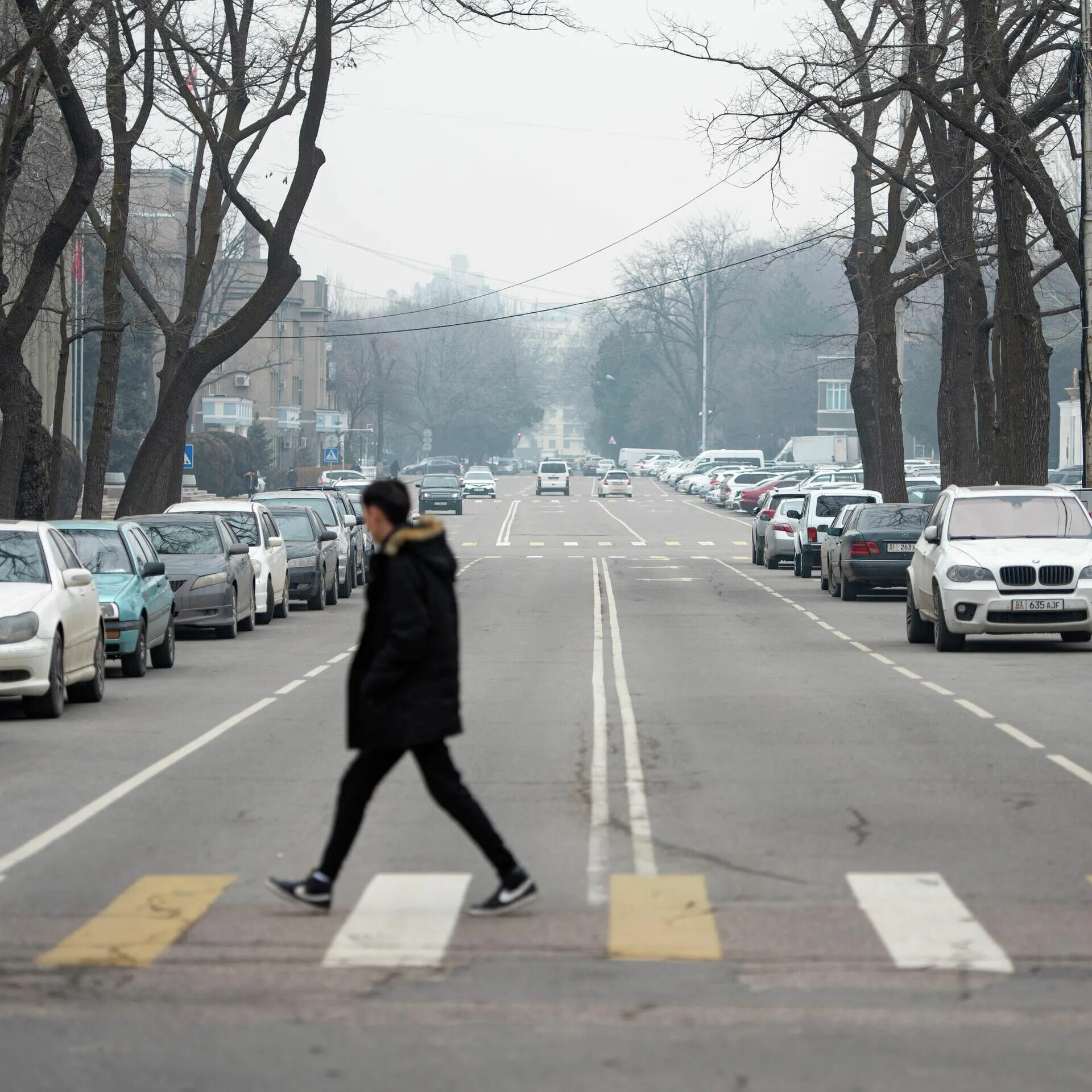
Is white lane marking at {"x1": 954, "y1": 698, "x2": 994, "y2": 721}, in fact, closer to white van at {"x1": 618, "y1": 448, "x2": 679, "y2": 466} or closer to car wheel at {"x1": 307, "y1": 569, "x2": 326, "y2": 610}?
car wheel at {"x1": 307, "y1": 569, "x2": 326, "y2": 610}

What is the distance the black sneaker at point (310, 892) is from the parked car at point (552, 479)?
9553cm

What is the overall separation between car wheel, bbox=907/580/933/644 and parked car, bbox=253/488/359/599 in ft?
42.6

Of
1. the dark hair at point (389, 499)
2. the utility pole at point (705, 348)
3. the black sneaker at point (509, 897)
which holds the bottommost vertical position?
the black sneaker at point (509, 897)

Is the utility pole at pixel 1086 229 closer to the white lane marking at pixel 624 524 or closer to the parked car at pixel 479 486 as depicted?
the white lane marking at pixel 624 524

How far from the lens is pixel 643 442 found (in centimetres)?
15238

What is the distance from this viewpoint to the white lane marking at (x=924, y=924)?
6.56 meters

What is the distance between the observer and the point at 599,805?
33.6ft

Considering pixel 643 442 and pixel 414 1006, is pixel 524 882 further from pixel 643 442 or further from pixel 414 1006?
pixel 643 442

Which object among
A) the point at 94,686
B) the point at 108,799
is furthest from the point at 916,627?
the point at 108,799

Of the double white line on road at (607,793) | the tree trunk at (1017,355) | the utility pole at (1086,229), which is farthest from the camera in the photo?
the tree trunk at (1017,355)

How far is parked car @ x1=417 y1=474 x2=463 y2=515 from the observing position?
3086 inches

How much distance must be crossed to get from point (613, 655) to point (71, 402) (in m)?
49.2

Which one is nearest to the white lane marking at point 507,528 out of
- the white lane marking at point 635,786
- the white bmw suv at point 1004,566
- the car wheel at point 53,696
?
the white bmw suv at point 1004,566

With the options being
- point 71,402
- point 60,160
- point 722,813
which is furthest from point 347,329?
point 722,813
